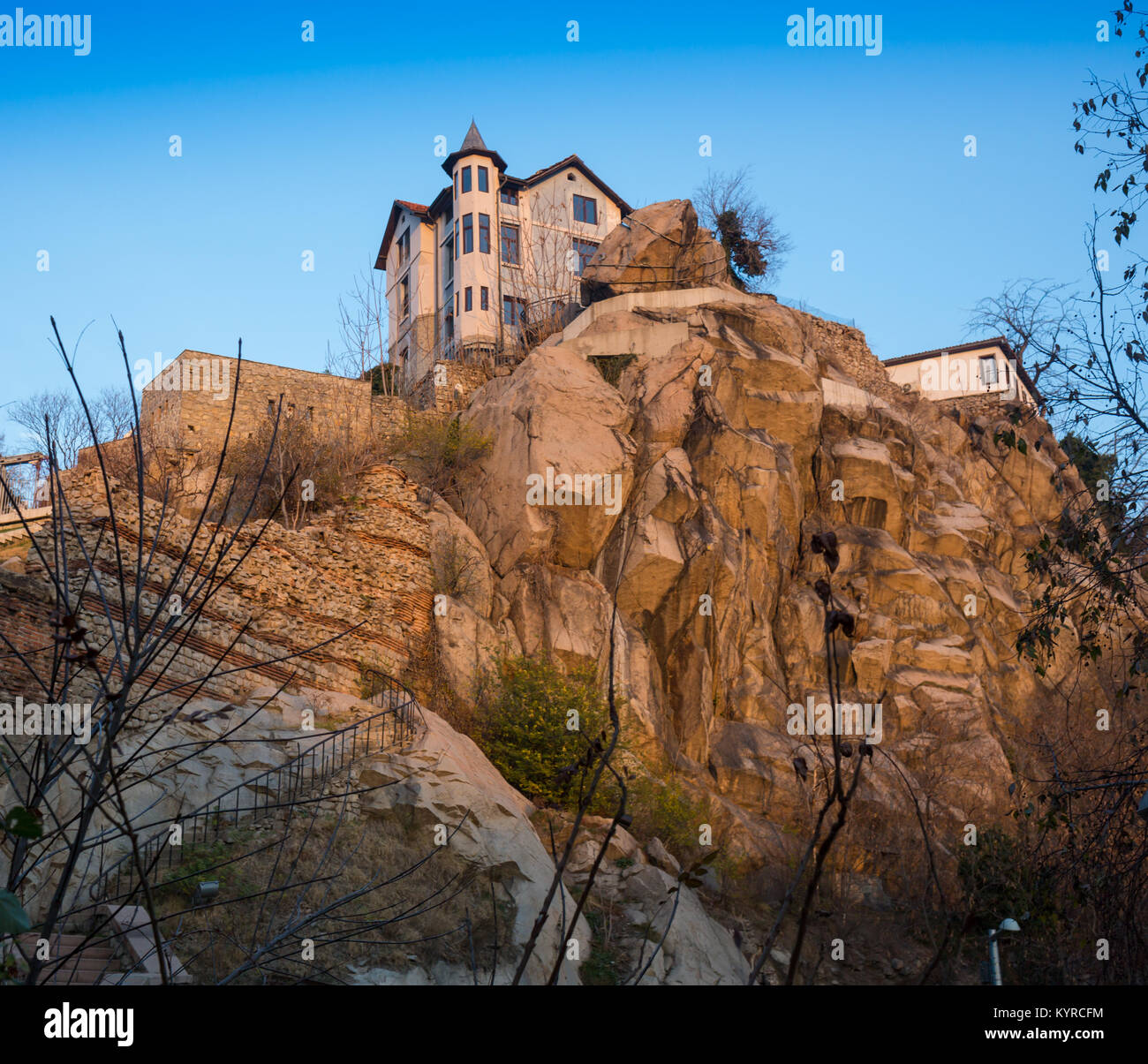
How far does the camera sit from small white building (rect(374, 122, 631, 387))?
122ft

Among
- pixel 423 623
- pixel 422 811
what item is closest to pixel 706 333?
pixel 423 623

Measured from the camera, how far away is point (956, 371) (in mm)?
44594

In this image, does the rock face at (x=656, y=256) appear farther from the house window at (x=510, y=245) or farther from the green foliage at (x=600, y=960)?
the green foliage at (x=600, y=960)

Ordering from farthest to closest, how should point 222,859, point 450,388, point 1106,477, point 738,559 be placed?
1. point 450,388
2. point 738,559
3. point 222,859
4. point 1106,477

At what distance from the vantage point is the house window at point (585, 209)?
146ft

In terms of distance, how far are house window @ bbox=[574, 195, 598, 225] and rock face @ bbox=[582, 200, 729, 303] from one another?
43.0ft

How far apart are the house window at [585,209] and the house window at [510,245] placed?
12.7ft

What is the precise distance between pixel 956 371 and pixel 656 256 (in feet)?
65.5

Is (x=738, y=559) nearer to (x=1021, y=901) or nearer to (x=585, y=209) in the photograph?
(x=1021, y=901)

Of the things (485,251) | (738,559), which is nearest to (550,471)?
(738,559)

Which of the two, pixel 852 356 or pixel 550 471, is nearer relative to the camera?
pixel 550 471

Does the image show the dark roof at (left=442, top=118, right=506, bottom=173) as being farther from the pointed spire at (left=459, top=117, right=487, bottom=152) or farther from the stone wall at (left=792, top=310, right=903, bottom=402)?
the stone wall at (left=792, top=310, right=903, bottom=402)

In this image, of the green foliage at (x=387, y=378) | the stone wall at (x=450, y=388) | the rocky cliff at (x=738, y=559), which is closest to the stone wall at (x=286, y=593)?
the rocky cliff at (x=738, y=559)
